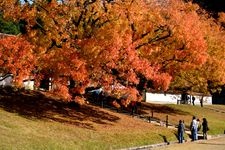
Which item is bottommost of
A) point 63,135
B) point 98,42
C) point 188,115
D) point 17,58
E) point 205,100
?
point 63,135

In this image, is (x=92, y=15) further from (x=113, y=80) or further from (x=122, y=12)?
(x=113, y=80)

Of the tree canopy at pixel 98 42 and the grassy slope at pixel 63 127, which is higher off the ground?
the tree canopy at pixel 98 42

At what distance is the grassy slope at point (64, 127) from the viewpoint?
27.2m

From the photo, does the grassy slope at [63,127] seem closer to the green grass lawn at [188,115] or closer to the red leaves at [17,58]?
the red leaves at [17,58]

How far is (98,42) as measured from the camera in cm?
3244

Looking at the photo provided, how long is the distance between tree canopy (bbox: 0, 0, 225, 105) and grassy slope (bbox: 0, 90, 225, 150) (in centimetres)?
194

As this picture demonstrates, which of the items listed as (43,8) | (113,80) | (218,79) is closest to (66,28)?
(43,8)

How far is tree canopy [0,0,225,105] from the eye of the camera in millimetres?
32156

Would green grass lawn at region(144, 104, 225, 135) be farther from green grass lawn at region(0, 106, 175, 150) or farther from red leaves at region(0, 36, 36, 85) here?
red leaves at region(0, 36, 36, 85)

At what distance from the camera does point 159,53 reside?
39781 mm

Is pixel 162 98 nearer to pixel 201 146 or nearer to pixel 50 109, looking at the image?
pixel 201 146

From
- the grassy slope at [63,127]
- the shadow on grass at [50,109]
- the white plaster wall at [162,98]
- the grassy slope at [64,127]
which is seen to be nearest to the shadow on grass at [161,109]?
the white plaster wall at [162,98]

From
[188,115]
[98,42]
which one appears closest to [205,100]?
[188,115]

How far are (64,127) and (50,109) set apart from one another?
15.1 ft
